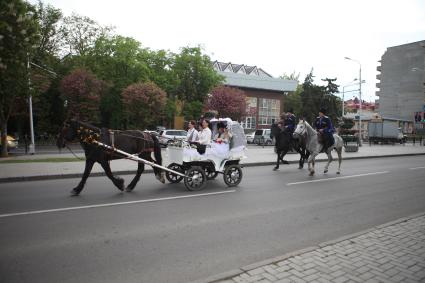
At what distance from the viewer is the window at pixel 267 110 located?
218ft

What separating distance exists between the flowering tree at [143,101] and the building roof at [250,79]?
2359 cm

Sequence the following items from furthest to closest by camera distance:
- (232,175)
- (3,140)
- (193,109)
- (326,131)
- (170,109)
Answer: (193,109) < (170,109) < (3,140) < (326,131) < (232,175)

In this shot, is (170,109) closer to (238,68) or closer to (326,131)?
(326,131)

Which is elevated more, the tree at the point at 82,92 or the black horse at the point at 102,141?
the tree at the point at 82,92

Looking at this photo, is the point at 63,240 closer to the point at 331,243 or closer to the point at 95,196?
the point at 95,196

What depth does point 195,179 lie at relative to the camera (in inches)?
355

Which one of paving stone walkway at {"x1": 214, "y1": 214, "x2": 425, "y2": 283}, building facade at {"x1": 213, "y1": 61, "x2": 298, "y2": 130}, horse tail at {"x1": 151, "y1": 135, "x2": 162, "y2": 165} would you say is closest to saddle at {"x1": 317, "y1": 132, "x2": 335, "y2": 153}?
horse tail at {"x1": 151, "y1": 135, "x2": 162, "y2": 165}

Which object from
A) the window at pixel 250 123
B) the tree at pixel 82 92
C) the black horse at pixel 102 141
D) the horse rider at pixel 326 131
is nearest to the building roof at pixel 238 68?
the window at pixel 250 123

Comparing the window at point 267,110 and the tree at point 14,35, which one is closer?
the tree at point 14,35

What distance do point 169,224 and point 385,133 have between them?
46.6m

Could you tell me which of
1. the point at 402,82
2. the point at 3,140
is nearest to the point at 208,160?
the point at 3,140

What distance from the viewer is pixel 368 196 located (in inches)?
336

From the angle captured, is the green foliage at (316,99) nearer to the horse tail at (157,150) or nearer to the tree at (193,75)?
the tree at (193,75)

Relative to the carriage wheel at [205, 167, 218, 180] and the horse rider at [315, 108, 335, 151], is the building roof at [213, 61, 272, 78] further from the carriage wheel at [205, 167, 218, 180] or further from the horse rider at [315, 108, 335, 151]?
the carriage wheel at [205, 167, 218, 180]
